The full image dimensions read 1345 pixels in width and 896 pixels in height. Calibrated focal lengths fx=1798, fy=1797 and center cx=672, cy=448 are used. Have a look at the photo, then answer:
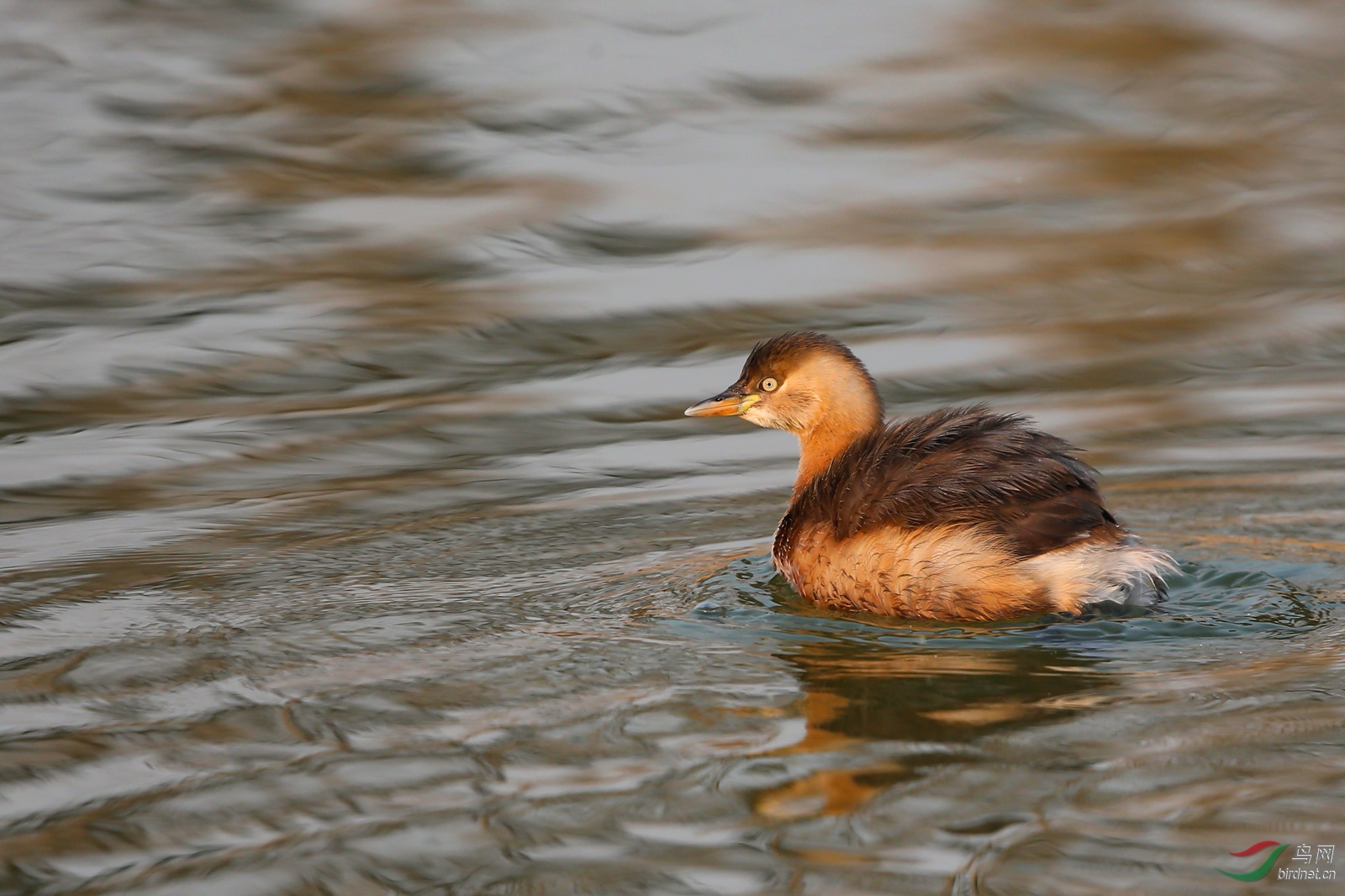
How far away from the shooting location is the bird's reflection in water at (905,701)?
423 cm

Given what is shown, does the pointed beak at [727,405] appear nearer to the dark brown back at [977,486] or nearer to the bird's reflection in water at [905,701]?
the dark brown back at [977,486]

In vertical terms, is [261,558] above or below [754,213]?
below

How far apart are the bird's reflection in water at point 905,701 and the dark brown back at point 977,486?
490 millimetres

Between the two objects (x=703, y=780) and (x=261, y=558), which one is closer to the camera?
(x=703, y=780)

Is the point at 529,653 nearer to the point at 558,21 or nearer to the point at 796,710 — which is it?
the point at 796,710

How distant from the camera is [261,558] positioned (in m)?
6.63

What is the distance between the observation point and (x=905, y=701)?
4.82m

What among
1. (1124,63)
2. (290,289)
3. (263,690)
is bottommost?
(263,690)

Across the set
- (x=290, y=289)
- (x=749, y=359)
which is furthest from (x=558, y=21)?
(x=749, y=359)

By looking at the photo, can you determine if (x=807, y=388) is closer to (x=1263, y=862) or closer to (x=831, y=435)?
(x=831, y=435)

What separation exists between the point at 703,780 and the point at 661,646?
3.41 ft

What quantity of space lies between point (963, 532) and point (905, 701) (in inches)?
36.6

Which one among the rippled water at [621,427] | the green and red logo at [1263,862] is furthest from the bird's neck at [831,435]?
the green and red logo at [1263,862]

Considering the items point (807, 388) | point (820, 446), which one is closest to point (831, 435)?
point (820, 446)
